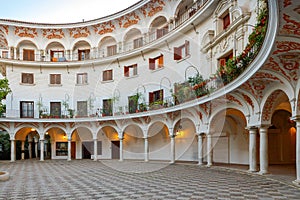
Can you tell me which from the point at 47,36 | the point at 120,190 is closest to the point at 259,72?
the point at 120,190

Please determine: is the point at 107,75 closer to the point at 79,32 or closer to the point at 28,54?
the point at 79,32

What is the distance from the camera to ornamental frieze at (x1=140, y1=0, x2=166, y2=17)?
24.7m

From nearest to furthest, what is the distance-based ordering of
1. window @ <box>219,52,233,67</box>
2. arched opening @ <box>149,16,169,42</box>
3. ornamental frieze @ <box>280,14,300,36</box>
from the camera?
ornamental frieze @ <box>280,14,300,36</box>, window @ <box>219,52,233,67</box>, arched opening @ <box>149,16,169,42</box>

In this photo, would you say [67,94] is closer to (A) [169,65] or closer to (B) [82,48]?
(B) [82,48]

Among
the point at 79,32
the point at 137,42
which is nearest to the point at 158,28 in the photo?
the point at 137,42

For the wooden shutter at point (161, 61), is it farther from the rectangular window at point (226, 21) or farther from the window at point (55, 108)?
the window at point (55, 108)

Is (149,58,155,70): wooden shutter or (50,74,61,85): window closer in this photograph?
(149,58,155,70): wooden shutter

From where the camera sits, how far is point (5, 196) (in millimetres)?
9914

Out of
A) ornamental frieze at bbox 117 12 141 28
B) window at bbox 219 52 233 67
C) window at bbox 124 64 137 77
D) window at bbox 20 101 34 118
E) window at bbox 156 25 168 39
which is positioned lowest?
window at bbox 20 101 34 118

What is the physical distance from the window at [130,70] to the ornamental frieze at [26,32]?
10.1 m

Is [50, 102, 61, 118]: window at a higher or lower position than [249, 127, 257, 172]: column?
higher

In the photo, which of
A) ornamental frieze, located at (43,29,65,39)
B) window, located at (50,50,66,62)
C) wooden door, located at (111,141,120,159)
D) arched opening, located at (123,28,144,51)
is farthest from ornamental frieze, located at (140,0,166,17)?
wooden door, located at (111,141,120,159)

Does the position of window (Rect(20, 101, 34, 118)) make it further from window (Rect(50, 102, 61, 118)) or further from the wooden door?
the wooden door

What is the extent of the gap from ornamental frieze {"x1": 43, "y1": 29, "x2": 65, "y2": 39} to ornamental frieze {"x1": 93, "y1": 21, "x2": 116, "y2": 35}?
141 inches
